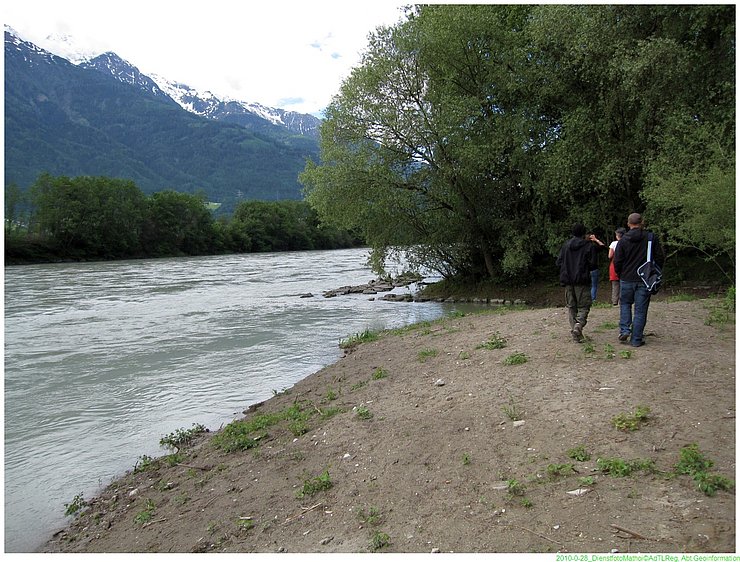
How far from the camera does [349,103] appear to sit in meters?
26.4

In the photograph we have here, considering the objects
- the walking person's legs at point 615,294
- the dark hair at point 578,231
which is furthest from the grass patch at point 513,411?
the walking person's legs at point 615,294

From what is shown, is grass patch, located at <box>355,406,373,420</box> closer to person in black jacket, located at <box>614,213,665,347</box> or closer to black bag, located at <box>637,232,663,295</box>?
person in black jacket, located at <box>614,213,665,347</box>

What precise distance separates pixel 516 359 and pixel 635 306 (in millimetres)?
2130

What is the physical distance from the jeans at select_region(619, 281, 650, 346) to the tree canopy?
1054 cm

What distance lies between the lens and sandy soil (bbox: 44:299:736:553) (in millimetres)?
4531

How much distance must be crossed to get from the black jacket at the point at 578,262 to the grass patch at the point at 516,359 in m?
1.55

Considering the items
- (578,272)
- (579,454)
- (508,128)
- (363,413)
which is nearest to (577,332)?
(578,272)

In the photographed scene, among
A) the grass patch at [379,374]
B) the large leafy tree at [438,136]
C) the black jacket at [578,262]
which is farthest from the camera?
the large leafy tree at [438,136]

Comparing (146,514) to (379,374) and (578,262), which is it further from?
(578,262)

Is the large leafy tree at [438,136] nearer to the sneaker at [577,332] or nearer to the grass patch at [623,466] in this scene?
the sneaker at [577,332]

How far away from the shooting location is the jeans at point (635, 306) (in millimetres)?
8953

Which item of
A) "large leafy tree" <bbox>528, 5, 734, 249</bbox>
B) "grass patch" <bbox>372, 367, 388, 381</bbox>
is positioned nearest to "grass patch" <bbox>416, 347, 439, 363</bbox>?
"grass patch" <bbox>372, 367, 388, 381</bbox>

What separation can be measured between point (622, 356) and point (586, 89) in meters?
18.8

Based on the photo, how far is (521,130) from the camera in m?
24.4
